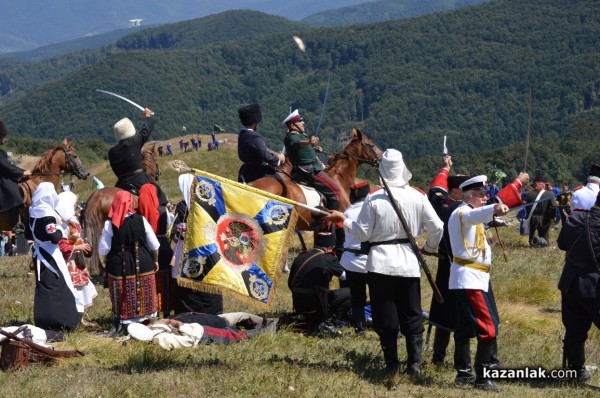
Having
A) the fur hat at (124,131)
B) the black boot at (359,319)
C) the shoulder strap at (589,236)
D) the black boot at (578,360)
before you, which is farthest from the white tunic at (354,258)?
the fur hat at (124,131)

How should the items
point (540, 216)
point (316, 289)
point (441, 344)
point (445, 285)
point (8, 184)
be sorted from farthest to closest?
point (540, 216) → point (8, 184) → point (316, 289) → point (445, 285) → point (441, 344)

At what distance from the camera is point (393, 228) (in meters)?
8.54

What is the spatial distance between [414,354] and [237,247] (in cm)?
202

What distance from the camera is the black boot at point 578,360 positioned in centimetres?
906

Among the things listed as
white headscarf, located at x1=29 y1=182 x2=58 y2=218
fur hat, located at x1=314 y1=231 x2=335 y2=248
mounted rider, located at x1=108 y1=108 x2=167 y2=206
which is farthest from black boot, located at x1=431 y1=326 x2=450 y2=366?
white headscarf, located at x1=29 y1=182 x2=58 y2=218

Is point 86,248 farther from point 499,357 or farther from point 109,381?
point 499,357

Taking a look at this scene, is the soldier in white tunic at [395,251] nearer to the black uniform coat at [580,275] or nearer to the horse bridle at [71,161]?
the black uniform coat at [580,275]

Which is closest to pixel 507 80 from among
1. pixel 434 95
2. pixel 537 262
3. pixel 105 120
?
pixel 434 95

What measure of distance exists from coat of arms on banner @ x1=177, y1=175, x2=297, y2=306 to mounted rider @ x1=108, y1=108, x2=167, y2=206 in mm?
2554

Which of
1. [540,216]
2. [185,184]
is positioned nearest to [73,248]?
[185,184]

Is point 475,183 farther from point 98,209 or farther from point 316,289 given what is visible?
point 98,209

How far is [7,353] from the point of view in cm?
898

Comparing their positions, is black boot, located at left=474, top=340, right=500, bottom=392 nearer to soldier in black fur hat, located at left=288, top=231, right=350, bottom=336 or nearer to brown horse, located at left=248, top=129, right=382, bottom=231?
soldier in black fur hat, located at left=288, top=231, right=350, bottom=336

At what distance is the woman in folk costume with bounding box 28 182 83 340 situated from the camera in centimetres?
1014
